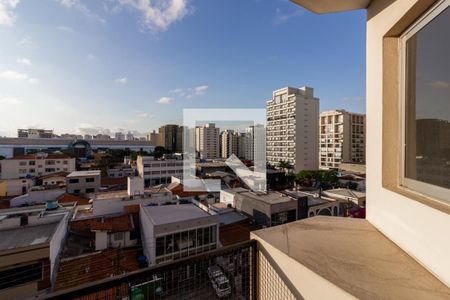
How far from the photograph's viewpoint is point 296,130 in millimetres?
29250

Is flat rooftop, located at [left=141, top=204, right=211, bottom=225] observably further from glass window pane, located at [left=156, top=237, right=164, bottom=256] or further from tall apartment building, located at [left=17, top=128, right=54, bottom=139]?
tall apartment building, located at [left=17, top=128, right=54, bottom=139]

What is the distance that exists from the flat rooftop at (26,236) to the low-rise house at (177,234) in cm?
259

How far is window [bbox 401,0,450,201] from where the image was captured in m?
0.96

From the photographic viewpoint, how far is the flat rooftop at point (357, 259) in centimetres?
76

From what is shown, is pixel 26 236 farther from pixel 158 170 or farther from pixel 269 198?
pixel 158 170

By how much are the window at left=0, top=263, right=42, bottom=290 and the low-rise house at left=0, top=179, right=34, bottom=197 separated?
48.7 feet

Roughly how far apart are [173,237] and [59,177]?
17235 millimetres

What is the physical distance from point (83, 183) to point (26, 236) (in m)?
11.4

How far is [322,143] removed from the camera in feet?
109

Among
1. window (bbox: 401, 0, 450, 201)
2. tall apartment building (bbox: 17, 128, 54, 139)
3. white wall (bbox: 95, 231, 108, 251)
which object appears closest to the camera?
window (bbox: 401, 0, 450, 201)

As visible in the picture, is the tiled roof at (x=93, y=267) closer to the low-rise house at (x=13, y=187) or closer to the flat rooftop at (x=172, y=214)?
the flat rooftop at (x=172, y=214)

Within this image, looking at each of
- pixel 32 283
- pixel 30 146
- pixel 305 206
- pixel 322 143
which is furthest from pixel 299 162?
pixel 30 146

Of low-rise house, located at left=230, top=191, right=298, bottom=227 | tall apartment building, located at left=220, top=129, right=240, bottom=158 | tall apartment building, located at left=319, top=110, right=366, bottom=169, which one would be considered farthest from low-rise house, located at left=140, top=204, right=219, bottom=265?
tall apartment building, located at left=220, top=129, right=240, bottom=158

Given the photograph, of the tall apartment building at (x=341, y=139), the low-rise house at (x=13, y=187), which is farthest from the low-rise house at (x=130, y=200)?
the tall apartment building at (x=341, y=139)
